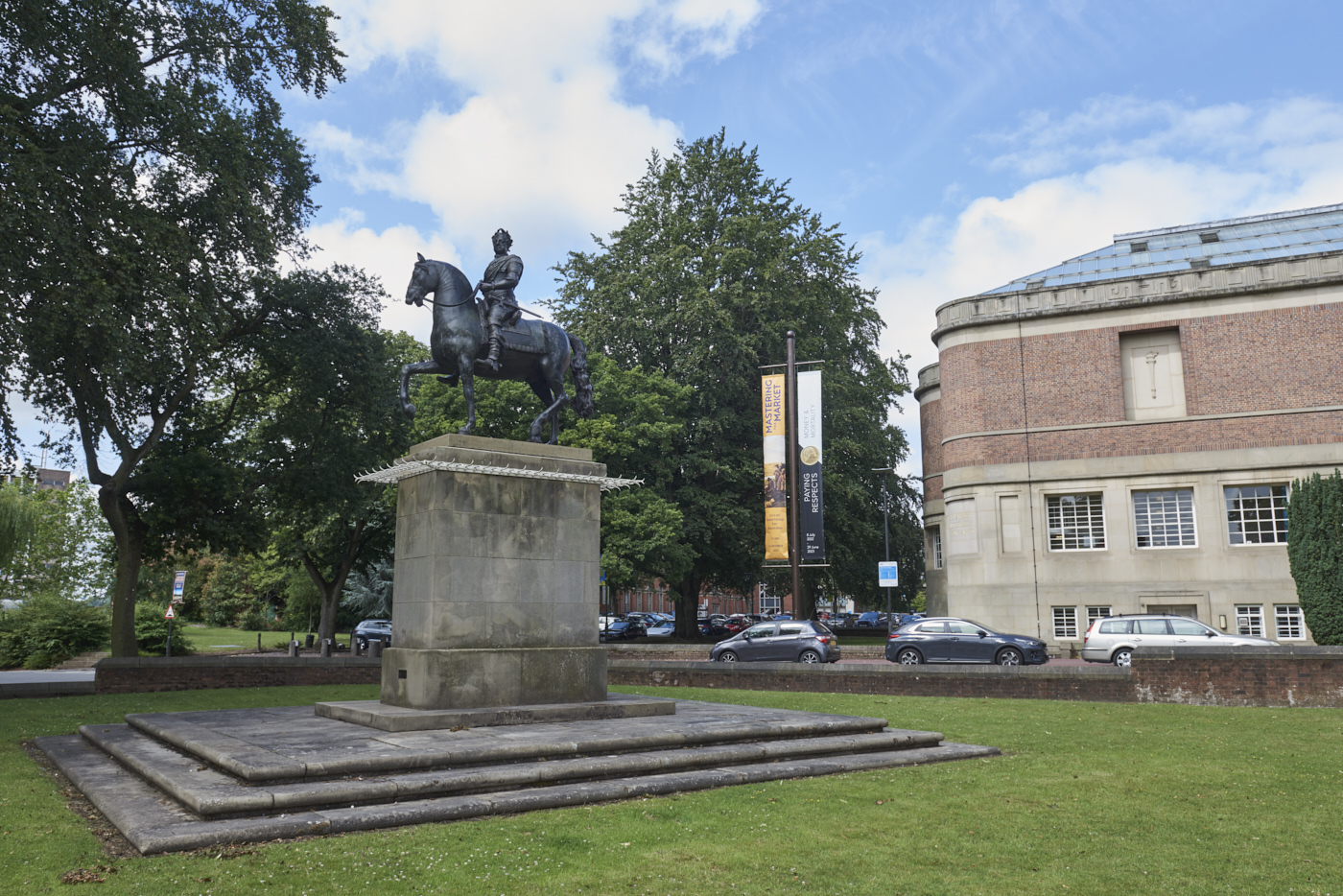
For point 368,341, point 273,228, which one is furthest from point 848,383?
point 273,228

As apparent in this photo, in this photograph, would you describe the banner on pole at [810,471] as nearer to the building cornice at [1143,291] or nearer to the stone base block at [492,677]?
the building cornice at [1143,291]

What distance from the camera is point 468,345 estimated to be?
13.7 metres

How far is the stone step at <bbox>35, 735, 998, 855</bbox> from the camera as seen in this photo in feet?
23.4

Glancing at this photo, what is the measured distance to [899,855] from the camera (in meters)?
6.95

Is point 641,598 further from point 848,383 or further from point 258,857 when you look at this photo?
point 258,857

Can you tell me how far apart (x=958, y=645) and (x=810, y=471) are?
750 centimetres

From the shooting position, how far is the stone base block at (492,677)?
38.8 feet

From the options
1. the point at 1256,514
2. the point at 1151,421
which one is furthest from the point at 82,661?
the point at 1256,514

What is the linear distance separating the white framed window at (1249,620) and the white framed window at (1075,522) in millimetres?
4716

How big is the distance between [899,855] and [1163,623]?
68.7ft

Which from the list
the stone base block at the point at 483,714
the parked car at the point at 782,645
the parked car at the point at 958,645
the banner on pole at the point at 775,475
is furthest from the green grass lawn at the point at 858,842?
the banner on pole at the point at 775,475

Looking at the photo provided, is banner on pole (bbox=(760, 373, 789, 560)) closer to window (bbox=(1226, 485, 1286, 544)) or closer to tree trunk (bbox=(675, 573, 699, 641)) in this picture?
tree trunk (bbox=(675, 573, 699, 641))

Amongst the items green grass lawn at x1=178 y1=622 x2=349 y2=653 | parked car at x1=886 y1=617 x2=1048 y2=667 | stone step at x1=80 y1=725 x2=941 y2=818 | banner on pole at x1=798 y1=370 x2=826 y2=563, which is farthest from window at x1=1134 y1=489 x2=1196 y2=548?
green grass lawn at x1=178 y1=622 x2=349 y2=653

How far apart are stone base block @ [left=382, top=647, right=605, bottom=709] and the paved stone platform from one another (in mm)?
841
